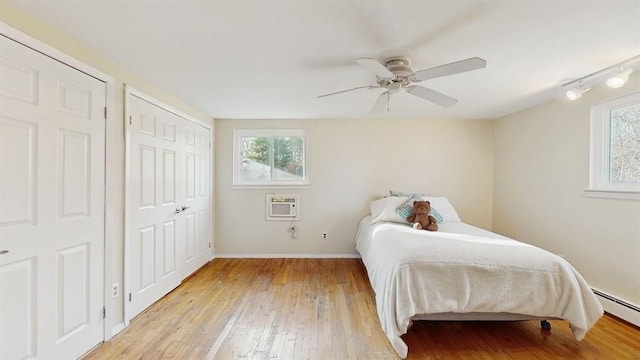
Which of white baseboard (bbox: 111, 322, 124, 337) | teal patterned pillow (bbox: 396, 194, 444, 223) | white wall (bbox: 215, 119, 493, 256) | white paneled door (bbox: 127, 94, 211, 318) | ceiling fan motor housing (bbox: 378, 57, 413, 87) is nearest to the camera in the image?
ceiling fan motor housing (bbox: 378, 57, 413, 87)

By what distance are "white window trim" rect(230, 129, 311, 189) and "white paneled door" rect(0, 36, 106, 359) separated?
2243 millimetres

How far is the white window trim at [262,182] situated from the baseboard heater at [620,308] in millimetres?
3376

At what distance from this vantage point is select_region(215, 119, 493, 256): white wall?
4.24 m

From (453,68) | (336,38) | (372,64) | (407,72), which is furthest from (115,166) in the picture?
(453,68)

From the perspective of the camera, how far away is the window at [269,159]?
171 inches

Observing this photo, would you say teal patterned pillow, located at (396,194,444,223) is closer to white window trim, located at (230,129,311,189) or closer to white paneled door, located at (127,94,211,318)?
white window trim, located at (230,129,311,189)

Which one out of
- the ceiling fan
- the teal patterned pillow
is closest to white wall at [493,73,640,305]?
the teal patterned pillow

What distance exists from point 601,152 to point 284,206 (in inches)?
143

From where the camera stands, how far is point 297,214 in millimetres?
4258

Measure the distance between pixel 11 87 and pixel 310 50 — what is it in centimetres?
168

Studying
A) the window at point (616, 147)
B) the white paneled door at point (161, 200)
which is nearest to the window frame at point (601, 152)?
the window at point (616, 147)

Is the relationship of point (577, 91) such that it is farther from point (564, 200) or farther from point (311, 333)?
point (311, 333)

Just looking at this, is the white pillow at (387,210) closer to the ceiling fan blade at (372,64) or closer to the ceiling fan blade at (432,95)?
the ceiling fan blade at (432,95)

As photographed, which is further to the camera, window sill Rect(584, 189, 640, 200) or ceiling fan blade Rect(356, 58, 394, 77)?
window sill Rect(584, 189, 640, 200)
